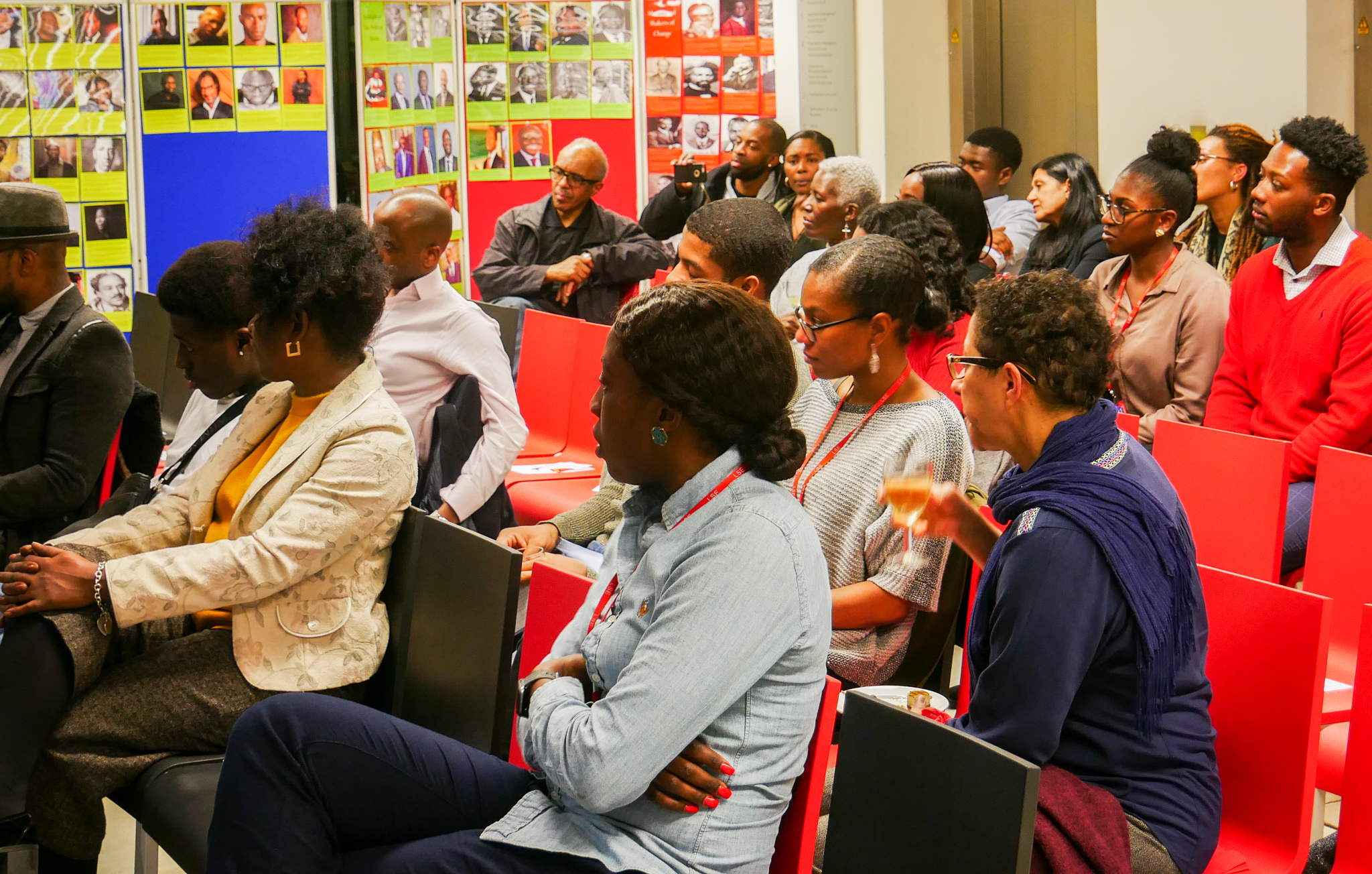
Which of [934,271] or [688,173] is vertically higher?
[688,173]

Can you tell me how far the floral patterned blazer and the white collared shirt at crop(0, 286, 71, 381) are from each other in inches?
35.3

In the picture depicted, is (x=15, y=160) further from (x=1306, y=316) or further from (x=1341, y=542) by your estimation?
(x=1341, y=542)

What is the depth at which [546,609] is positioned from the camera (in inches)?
92.0

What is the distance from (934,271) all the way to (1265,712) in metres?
1.46

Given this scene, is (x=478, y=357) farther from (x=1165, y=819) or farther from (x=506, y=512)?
(x=1165, y=819)

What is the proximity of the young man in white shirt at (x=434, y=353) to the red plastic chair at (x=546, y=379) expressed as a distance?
1064 mm

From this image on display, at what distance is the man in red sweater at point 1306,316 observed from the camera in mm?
3631

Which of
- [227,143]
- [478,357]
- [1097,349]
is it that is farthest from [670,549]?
[227,143]

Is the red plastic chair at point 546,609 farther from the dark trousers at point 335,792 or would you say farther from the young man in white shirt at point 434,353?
the young man in white shirt at point 434,353

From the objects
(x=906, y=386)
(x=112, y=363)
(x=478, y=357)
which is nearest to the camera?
(x=906, y=386)

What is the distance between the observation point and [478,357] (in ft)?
12.0

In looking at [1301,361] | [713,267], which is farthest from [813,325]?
[1301,361]

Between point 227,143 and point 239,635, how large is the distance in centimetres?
403

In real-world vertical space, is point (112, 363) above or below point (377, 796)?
above
